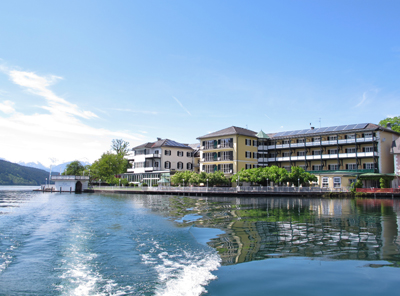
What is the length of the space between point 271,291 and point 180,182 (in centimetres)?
5554

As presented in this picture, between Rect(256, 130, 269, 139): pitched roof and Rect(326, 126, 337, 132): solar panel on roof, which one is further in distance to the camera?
Rect(256, 130, 269, 139): pitched roof

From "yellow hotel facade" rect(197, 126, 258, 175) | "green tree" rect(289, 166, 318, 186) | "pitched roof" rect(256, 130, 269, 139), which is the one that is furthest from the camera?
"pitched roof" rect(256, 130, 269, 139)

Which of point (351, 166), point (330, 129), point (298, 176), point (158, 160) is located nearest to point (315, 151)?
point (330, 129)

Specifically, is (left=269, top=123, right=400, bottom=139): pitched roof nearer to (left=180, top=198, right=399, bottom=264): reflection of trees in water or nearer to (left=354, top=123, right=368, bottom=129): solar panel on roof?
(left=354, top=123, right=368, bottom=129): solar panel on roof

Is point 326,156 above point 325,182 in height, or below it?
above

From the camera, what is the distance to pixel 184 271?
360 inches

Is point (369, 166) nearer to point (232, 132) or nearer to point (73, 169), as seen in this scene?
point (232, 132)

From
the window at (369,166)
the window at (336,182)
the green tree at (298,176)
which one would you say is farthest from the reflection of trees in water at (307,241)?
the window at (369,166)

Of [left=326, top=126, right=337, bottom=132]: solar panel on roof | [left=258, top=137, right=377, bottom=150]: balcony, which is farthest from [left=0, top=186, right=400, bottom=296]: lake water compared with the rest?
[left=326, top=126, right=337, bottom=132]: solar panel on roof

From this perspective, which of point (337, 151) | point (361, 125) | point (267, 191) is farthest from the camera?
point (337, 151)

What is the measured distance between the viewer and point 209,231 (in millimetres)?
15672

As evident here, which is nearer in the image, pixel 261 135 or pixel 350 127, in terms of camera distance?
pixel 350 127

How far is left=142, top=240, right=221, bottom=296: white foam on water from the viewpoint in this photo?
7.69 m

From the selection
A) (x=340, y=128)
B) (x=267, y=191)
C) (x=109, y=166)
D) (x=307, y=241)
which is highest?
(x=340, y=128)
